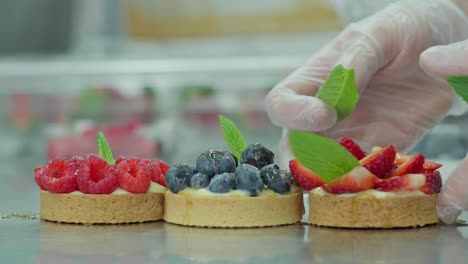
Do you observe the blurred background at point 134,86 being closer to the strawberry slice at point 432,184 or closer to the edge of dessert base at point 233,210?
the strawberry slice at point 432,184

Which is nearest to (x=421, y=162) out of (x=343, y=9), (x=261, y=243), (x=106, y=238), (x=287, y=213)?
(x=287, y=213)

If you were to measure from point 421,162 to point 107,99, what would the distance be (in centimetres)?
280

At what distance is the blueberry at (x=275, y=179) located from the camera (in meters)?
1.79

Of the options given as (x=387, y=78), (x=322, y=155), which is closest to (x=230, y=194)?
(x=322, y=155)

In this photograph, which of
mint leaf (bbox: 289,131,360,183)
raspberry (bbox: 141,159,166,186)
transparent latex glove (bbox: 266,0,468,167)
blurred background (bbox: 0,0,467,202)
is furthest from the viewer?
blurred background (bbox: 0,0,467,202)

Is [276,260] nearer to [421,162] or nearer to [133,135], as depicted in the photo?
[421,162]

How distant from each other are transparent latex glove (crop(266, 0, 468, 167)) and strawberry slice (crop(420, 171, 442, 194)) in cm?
35

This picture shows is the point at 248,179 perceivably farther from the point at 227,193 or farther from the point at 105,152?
the point at 105,152

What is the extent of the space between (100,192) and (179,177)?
0.17 m

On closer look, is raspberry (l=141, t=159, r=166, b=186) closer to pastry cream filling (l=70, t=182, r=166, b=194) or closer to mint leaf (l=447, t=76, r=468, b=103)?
pastry cream filling (l=70, t=182, r=166, b=194)

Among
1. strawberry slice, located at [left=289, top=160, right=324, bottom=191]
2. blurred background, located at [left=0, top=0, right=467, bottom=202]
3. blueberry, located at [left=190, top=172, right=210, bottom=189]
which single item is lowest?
blurred background, located at [left=0, top=0, right=467, bottom=202]

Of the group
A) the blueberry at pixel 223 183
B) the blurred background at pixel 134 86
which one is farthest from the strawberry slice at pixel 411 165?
the blurred background at pixel 134 86

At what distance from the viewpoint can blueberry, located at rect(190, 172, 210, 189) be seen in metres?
1.79

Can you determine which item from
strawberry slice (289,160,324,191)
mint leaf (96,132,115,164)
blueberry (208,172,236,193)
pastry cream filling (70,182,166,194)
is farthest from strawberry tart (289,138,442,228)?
mint leaf (96,132,115,164)
